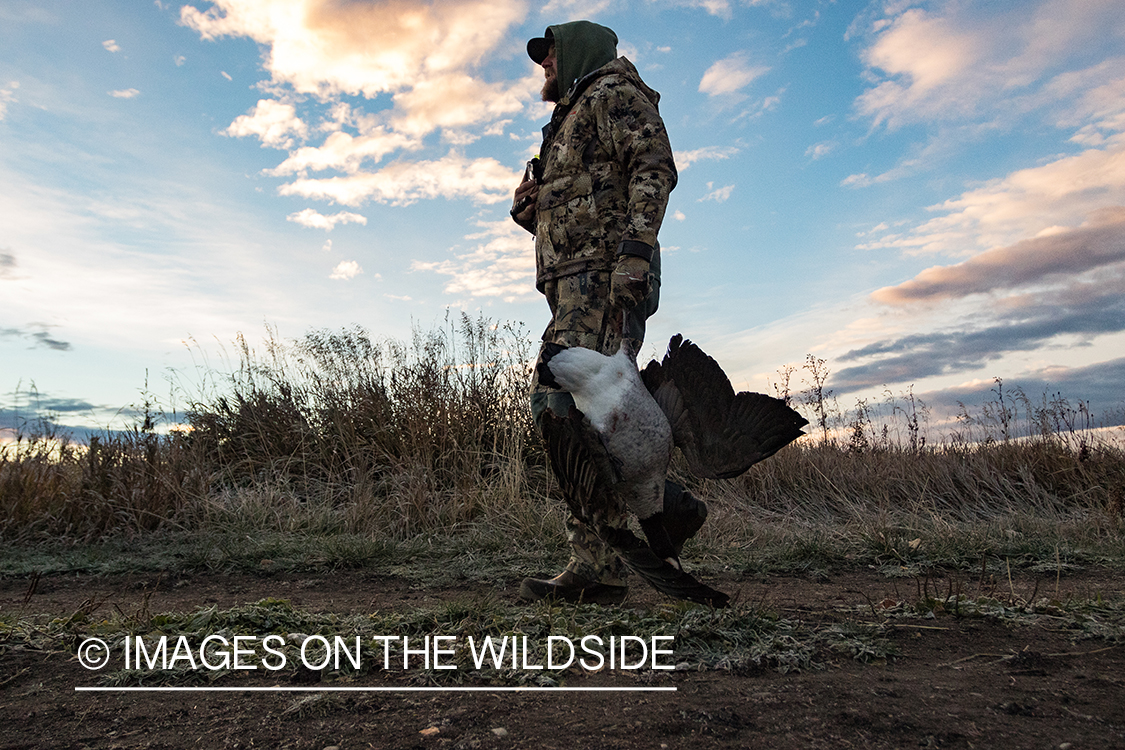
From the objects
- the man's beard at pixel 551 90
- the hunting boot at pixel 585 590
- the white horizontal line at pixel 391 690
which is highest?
the man's beard at pixel 551 90

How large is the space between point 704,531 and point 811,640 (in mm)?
2878

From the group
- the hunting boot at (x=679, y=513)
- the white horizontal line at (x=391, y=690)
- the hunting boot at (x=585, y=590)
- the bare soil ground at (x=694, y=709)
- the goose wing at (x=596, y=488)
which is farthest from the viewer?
the hunting boot at (x=585, y=590)

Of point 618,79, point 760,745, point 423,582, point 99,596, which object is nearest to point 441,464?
point 423,582

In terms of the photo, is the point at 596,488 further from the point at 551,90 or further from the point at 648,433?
the point at 551,90

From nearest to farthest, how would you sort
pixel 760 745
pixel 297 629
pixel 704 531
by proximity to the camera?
pixel 760 745, pixel 297 629, pixel 704 531

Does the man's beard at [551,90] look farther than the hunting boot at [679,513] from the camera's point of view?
Yes

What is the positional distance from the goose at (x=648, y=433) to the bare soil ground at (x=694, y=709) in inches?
Result: 19.9

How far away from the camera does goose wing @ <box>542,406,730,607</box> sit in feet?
8.04

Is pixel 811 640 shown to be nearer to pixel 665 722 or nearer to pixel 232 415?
pixel 665 722

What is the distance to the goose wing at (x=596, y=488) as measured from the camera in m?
2.45

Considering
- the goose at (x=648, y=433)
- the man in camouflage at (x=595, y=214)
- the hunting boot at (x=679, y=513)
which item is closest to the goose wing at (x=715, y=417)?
the goose at (x=648, y=433)

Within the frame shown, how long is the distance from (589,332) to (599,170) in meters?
0.82

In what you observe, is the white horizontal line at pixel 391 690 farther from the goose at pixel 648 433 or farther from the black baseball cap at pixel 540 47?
the black baseball cap at pixel 540 47

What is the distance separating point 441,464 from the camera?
6.62 m
